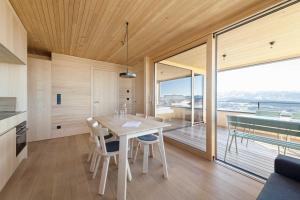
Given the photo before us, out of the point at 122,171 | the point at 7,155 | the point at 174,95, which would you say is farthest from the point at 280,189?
the point at 174,95

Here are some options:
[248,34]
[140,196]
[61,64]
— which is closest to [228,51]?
[248,34]

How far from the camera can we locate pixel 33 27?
101 inches

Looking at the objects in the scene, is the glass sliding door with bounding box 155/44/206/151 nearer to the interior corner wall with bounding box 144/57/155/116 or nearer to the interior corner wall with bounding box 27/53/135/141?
the interior corner wall with bounding box 144/57/155/116

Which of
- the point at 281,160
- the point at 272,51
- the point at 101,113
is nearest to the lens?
the point at 281,160

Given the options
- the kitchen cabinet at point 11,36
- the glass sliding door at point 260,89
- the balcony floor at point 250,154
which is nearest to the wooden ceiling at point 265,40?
the glass sliding door at point 260,89

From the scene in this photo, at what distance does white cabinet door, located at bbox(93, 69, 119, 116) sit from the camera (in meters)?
4.74

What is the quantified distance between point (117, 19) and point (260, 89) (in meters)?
4.73

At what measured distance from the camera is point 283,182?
1.25 m

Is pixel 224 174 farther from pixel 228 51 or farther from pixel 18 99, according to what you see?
pixel 18 99

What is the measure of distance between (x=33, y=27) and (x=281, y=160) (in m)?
4.28

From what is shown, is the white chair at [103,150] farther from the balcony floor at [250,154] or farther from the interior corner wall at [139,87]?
the interior corner wall at [139,87]

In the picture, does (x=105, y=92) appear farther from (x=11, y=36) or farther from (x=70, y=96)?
(x=11, y=36)

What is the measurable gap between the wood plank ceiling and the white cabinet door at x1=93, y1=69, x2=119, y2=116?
4.95ft

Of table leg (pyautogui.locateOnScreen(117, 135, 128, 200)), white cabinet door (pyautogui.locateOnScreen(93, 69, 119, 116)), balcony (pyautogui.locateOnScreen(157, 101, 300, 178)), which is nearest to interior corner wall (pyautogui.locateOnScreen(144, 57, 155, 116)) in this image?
balcony (pyautogui.locateOnScreen(157, 101, 300, 178))
